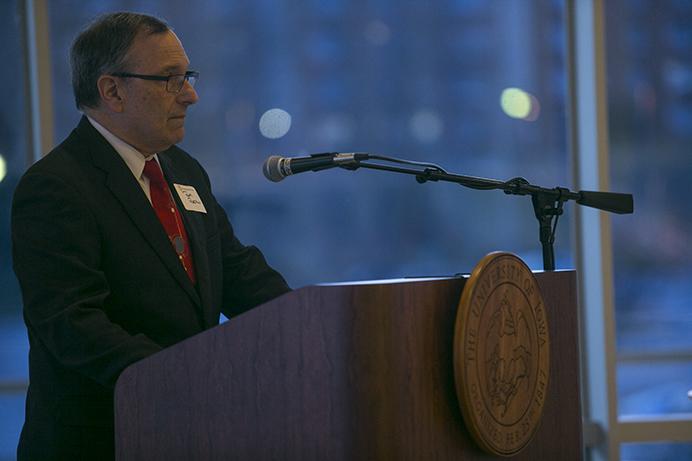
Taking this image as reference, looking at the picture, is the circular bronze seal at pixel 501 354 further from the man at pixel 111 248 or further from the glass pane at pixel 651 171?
the glass pane at pixel 651 171

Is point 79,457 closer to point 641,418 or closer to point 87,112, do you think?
point 87,112

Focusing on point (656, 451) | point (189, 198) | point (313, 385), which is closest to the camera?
point (313, 385)

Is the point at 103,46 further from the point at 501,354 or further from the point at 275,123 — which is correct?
the point at 275,123

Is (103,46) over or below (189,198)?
over

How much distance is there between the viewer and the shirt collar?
2006 millimetres

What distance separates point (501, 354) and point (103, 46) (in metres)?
1.14

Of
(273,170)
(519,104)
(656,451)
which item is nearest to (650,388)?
(656,451)

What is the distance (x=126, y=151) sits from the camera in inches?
79.4

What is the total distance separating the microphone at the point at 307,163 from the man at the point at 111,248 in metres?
0.29

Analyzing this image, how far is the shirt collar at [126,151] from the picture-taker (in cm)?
201

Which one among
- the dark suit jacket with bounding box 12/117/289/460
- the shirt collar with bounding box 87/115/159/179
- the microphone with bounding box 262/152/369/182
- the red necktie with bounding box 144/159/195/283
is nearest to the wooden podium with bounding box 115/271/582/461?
the dark suit jacket with bounding box 12/117/289/460

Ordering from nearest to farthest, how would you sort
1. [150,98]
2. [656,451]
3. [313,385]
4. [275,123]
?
[313,385], [150,98], [275,123], [656,451]

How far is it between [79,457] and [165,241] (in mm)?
475

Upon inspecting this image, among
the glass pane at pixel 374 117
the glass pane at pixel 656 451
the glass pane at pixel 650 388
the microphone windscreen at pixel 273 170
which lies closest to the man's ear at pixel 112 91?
the microphone windscreen at pixel 273 170
